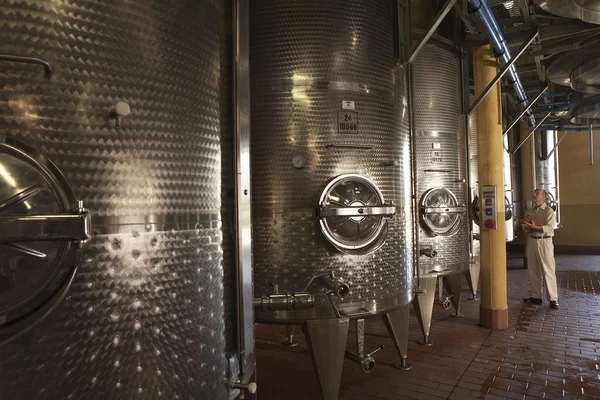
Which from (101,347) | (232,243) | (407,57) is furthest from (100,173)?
(407,57)

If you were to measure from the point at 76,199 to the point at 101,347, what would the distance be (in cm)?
53

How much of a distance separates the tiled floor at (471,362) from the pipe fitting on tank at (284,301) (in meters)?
1.30

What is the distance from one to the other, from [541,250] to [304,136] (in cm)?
554

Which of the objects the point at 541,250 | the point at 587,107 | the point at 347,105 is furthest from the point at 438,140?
the point at 587,107

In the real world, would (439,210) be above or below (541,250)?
above

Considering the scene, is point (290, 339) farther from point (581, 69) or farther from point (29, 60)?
point (581, 69)

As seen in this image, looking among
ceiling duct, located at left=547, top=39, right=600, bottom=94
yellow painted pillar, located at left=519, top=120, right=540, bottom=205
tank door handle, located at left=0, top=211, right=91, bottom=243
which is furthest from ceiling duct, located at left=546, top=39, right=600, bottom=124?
tank door handle, located at left=0, top=211, right=91, bottom=243

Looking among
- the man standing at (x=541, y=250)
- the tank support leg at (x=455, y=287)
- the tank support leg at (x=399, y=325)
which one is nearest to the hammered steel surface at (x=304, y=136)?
the tank support leg at (x=399, y=325)

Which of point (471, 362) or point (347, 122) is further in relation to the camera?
point (471, 362)

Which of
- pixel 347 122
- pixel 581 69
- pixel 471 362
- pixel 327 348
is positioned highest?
pixel 581 69

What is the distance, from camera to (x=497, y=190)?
5.49 meters

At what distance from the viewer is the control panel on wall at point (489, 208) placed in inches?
212

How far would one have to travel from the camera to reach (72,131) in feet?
4.55

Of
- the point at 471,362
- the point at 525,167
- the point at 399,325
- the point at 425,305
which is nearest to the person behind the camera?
the point at 399,325
